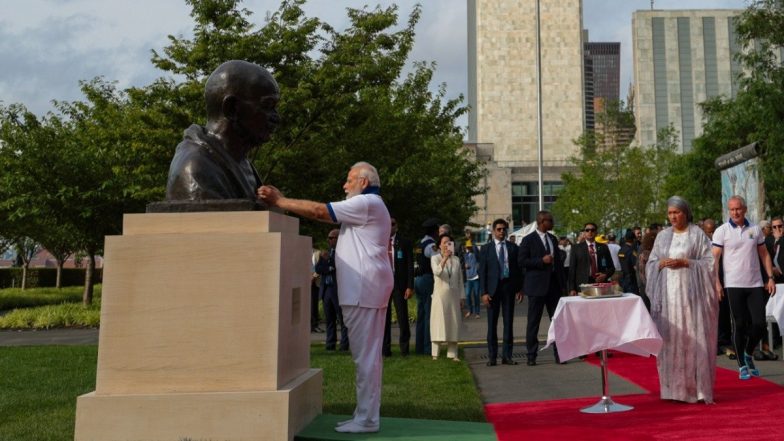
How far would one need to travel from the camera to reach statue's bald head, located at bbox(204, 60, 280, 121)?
6180mm

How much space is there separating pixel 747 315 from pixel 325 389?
16.9 ft

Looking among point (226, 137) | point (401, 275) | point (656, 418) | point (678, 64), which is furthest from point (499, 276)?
point (678, 64)

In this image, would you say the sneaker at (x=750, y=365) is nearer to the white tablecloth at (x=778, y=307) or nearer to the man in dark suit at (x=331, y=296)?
→ the white tablecloth at (x=778, y=307)

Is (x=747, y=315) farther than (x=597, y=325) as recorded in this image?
Yes

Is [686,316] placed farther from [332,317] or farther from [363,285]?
[332,317]

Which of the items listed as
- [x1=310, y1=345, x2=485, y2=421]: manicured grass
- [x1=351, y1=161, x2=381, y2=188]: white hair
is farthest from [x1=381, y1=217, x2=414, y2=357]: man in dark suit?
[x1=351, y1=161, x2=381, y2=188]: white hair

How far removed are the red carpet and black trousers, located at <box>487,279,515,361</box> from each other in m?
2.82

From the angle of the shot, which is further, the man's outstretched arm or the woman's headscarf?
the woman's headscarf

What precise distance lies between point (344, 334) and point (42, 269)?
40.2 meters

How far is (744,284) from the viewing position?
9.80 m

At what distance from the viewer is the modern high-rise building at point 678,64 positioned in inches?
4998

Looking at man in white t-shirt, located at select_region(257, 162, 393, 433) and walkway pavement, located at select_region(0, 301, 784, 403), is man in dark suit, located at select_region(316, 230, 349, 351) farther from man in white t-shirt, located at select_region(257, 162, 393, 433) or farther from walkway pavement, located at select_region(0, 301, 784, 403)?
man in white t-shirt, located at select_region(257, 162, 393, 433)

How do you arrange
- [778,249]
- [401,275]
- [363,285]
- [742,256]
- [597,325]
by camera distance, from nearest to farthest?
[363,285], [597,325], [742,256], [778,249], [401,275]

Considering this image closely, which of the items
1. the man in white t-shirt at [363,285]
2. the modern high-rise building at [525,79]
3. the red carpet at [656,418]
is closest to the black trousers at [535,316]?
the red carpet at [656,418]
